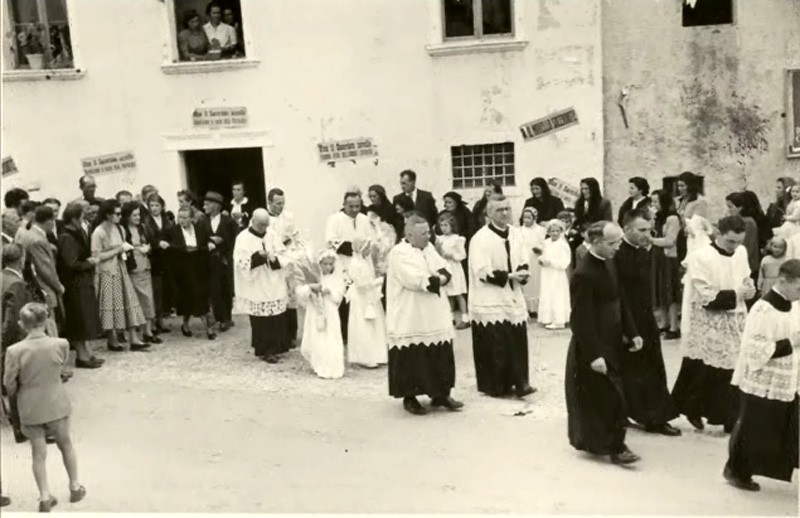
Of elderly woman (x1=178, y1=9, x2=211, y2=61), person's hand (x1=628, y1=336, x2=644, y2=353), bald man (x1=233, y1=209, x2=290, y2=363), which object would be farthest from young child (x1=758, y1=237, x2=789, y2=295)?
elderly woman (x1=178, y1=9, x2=211, y2=61)

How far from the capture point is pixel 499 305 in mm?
8289

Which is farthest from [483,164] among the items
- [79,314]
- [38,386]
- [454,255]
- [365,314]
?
[38,386]

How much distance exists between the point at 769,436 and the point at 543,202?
589 centimetres

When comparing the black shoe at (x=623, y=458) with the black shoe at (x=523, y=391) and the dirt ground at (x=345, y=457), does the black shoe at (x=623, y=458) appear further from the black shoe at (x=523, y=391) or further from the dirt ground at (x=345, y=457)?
the black shoe at (x=523, y=391)

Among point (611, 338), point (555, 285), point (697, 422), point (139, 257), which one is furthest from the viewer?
point (555, 285)

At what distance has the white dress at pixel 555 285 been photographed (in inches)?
434

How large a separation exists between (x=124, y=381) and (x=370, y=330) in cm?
250

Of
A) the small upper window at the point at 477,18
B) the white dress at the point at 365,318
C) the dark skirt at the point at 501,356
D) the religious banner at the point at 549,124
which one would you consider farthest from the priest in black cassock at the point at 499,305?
the small upper window at the point at 477,18

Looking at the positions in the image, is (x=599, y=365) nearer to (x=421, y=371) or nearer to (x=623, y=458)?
(x=623, y=458)

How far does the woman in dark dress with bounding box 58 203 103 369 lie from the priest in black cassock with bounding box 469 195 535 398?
13.0 ft

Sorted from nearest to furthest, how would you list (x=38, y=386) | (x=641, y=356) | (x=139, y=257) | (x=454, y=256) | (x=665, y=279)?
(x=38, y=386), (x=641, y=356), (x=139, y=257), (x=665, y=279), (x=454, y=256)

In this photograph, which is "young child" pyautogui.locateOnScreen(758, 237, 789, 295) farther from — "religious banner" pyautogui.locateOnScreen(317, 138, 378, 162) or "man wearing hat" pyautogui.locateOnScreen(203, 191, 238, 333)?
"man wearing hat" pyautogui.locateOnScreen(203, 191, 238, 333)

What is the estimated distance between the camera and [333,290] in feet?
31.0

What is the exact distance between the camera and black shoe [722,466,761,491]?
20.4 feet
